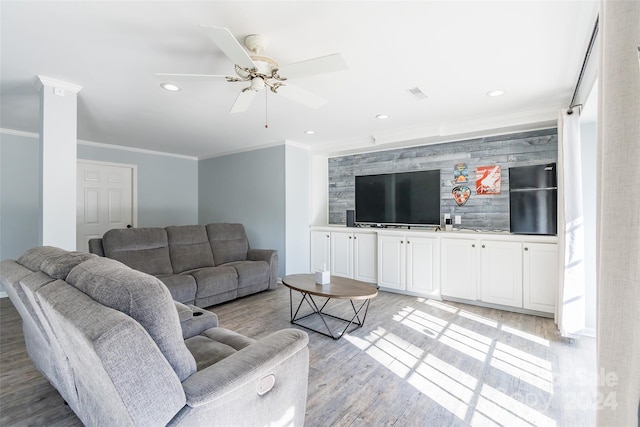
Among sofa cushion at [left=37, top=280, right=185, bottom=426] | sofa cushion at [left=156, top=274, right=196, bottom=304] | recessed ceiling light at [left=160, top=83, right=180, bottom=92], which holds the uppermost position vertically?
recessed ceiling light at [left=160, top=83, right=180, bottom=92]

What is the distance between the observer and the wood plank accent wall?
3.68 meters

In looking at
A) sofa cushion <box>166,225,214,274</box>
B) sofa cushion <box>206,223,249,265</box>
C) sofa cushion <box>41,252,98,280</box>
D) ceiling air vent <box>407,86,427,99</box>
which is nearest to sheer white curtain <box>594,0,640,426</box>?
sofa cushion <box>41,252,98,280</box>

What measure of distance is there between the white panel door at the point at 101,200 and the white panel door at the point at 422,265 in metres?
4.83

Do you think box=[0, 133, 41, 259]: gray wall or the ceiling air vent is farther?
box=[0, 133, 41, 259]: gray wall

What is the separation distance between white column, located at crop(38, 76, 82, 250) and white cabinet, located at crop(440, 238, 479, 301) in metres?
4.03

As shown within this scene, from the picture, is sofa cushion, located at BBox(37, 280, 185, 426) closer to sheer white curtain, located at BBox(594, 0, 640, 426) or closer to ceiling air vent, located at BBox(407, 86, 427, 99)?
sheer white curtain, located at BBox(594, 0, 640, 426)

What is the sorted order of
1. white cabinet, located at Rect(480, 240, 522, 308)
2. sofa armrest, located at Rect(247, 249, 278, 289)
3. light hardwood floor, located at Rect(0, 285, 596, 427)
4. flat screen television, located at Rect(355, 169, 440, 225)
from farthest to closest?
1. sofa armrest, located at Rect(247, 249, 278, 289)
2. flat screen television, located at Rect(355, 169, 440, 225)
3. white cabinet, located at Rect(480, 240, 522, 308)
4. light hardwood floor, located at Rect(0, 285, 596, 427)

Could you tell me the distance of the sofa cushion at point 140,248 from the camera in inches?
138

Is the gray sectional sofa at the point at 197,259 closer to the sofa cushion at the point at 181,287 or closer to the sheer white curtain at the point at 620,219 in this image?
the sofa cushion at the point at 181,287

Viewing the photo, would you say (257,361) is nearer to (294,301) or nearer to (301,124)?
(294,301)

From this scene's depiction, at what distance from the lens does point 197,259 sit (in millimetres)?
4125

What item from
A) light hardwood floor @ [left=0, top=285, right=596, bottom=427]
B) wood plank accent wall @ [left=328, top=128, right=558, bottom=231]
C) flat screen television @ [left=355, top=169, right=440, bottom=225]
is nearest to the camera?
light hardwood floor @ [left=0, top=285, right=596, bottom=427]

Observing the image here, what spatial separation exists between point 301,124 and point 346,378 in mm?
3025

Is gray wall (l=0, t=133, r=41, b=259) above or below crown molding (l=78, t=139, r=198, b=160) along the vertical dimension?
below
